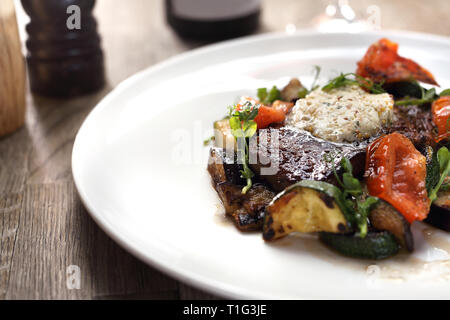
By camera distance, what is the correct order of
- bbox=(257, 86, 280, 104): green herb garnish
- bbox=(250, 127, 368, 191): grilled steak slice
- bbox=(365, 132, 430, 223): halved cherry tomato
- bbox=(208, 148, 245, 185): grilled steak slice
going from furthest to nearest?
bbox=(257, 86, 280, 104): green herb garnish < bbox=(208, 148, 245, 185): grilled steak slice < bbox=(250, 127, 368, 191): grilled steak slice < bbox=(365, 132, 430, 223): halved cherry tomato

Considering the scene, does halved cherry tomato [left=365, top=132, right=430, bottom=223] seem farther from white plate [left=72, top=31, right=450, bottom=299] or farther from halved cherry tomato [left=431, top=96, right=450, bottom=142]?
halved cherry tomato [left=431, top=96, right=450, bottom=142]

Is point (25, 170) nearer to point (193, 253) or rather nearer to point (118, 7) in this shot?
point (193, 253)

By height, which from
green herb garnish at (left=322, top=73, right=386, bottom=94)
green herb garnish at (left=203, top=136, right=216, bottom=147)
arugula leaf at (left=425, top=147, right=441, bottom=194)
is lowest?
green herb garnish at (left=203, top=136, right=216, bottom=147)

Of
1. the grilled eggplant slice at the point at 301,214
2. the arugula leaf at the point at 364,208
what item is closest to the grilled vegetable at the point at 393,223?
the arugula leaf at the point at 364,208

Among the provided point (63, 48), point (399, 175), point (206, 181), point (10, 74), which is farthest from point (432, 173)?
point (63, 48)

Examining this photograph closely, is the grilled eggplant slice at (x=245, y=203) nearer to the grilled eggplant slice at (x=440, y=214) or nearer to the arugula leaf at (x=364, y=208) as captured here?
the arugula leaf at (x=364, y=208)

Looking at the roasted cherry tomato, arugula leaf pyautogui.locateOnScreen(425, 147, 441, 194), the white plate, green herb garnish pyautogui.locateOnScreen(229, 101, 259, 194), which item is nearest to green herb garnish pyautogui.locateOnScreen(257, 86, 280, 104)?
the white plate
